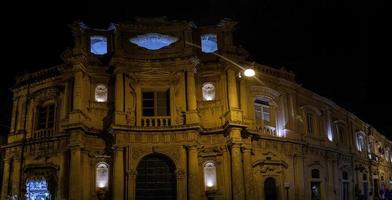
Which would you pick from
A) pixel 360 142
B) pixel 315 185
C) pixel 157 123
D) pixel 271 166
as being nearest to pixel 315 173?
pixel 315 185

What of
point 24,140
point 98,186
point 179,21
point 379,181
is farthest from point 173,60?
point 379,181

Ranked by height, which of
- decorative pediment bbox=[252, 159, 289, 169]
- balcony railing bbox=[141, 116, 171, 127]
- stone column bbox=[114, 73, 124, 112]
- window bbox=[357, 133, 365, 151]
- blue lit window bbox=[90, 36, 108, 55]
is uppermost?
blue lit window bbox=[90, 36, 108, 55]

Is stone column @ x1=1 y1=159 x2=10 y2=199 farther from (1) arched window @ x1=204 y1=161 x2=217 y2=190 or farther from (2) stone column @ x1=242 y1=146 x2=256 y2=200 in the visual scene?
(2) stone column @ x1=242 y1=146 x2=256 y2=200

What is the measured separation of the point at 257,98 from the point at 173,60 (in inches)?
262

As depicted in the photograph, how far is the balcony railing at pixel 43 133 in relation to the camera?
28962mm

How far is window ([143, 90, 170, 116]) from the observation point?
28453 mm

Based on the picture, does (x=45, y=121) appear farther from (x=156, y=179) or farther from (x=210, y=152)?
(x=210, y=152)

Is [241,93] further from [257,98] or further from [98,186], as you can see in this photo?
[98,186]

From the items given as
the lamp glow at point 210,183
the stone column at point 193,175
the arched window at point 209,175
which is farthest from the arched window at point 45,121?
the lamp glow at point 210,183

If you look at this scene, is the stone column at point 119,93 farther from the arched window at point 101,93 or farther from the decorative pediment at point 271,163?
the decorative pediment at point 271,163

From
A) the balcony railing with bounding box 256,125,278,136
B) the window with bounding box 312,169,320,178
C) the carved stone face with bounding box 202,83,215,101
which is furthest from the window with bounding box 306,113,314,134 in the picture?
the carved stone face with bounding box 202,83,215,101

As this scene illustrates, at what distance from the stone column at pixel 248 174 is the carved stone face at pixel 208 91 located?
13.2 ft

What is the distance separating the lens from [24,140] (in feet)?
97.5

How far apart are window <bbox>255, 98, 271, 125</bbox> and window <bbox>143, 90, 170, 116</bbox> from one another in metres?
6.39
